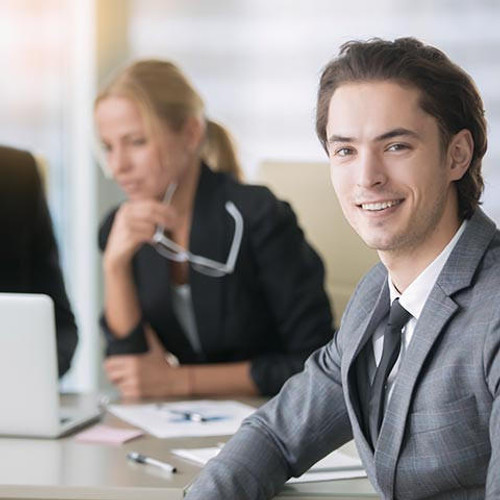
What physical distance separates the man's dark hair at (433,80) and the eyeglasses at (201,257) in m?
1.17

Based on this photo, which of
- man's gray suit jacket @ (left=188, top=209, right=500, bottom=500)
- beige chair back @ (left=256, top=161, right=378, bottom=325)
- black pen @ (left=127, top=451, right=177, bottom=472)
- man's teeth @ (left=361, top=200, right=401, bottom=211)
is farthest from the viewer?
beige chair back @ (left=256, top=161, right=378, bottom=325)

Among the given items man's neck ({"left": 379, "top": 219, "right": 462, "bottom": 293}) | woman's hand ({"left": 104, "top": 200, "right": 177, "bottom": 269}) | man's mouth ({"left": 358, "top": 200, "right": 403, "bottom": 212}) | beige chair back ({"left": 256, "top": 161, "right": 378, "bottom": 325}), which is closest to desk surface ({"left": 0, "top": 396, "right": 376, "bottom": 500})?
man's neck ({"left": 379, "top": 219, "right": 462, "bottom": 293})

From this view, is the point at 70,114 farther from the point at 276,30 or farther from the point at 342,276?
the point at 342,276

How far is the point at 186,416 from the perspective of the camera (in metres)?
2.34

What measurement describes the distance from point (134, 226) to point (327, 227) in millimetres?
524

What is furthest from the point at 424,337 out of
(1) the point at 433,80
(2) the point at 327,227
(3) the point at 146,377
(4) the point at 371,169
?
(2) the point at 327,227

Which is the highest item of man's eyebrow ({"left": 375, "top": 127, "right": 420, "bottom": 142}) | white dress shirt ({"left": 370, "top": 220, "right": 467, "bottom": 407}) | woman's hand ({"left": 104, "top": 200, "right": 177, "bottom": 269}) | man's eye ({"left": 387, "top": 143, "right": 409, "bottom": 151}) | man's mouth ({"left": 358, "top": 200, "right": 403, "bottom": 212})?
man's eyebrow ({"left": 375, "top": 127, "right": 420, "bottom": 142})

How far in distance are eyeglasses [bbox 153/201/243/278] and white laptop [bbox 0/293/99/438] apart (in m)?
0.78

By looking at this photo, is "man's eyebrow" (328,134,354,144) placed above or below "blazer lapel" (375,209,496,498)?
above

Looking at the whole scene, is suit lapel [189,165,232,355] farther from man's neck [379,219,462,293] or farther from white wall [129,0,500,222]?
white wall [129,0,500,222]

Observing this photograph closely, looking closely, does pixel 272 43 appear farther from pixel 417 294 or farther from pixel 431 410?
pixel 431 410

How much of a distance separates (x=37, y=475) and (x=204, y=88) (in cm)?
286

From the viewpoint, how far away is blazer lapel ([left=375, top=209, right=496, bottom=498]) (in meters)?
1.63

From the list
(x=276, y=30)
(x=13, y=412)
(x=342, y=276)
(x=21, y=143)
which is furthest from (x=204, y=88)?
(x=13, y=412)
